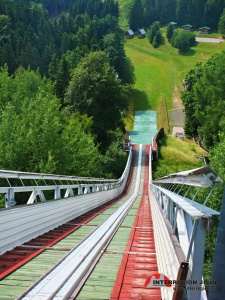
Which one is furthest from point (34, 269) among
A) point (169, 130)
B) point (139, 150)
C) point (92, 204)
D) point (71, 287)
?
point (169, 130)

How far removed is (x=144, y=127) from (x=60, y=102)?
18.4 m

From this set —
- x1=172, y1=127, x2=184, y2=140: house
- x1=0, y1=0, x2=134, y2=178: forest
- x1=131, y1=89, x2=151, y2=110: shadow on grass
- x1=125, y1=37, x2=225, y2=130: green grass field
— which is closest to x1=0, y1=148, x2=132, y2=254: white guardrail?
x1=0, y1=0, x2=134, y2=178: forest

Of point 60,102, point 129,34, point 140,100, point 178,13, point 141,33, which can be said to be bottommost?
point 60,102

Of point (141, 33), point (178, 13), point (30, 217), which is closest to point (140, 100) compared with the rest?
point (141, 33)

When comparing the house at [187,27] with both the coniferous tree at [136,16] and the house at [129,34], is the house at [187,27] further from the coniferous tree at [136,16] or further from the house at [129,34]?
the house at [129,34]

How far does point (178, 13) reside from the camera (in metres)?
148

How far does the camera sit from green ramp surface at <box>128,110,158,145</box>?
58000 mm

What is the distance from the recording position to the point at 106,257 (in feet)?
19.5

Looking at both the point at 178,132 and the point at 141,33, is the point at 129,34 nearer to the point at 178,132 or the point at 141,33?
the point at 141,33

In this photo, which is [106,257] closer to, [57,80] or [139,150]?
[139,150]

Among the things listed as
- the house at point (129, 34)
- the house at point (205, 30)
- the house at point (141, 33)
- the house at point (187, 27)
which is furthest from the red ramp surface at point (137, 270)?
the house at point (187, 27)

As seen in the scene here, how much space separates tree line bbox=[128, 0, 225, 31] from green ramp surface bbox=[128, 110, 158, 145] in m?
72.9

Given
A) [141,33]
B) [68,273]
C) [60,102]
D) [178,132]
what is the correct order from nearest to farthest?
[68,273] < [60,102] < [178,132] < [141,33]

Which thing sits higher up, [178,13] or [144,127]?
[178,13]
